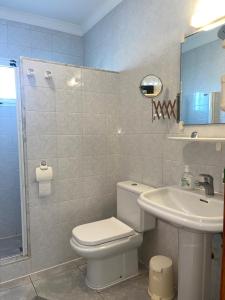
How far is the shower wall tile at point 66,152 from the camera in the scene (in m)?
1.93

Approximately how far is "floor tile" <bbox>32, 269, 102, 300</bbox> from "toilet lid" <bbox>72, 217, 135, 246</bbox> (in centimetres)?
43

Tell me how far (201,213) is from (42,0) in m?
2.47

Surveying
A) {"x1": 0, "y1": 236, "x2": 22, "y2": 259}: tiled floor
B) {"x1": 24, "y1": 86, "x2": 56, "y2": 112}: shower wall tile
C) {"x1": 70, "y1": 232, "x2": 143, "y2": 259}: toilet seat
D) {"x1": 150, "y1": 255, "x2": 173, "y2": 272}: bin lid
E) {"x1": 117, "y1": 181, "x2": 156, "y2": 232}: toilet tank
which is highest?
{"x1": 24, "y1": 86, "x2": 56, "y2": 112}: shower wall tile

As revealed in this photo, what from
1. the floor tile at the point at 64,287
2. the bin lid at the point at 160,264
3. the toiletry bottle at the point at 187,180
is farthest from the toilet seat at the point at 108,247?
the toiletry bottle at the point at 187,180

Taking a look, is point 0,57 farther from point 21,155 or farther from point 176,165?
point 176,165

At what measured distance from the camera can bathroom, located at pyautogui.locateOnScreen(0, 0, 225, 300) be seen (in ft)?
5.70

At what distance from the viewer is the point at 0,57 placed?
2523 millimetres

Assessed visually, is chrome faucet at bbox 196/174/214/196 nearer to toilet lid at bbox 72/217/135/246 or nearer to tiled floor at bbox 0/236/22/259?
toilet lid at bbox 72/217/135/246

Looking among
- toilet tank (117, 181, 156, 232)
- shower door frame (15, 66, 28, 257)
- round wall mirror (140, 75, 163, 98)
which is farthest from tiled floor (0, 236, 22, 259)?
round wall mirror (140, 75, 163, 98)

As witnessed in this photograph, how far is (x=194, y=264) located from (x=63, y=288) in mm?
1092

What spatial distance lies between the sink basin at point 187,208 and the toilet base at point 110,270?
0.68 metres

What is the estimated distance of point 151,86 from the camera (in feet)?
6.33

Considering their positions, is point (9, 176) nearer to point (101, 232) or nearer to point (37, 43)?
point (101, 232)

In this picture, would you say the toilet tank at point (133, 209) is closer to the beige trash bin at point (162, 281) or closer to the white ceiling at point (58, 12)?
the beige trash bin at point (162, 281)
